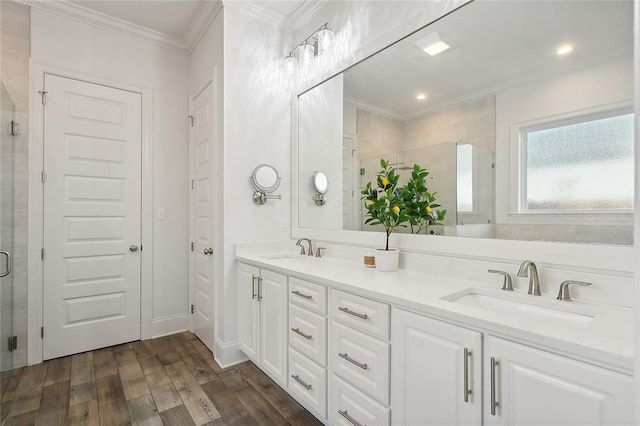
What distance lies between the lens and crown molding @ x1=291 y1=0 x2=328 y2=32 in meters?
2.60

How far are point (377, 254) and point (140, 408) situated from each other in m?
1.72

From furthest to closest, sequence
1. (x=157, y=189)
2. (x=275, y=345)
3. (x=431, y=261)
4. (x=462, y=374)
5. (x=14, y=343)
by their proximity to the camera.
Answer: (x=157, y=189), (x=14, y=343), (x=275, y=345), (x=431, y=261), (x=462, y=374)

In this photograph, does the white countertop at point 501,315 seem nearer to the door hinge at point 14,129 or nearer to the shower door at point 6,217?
the shower door at point 6,217

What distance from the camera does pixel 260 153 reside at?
272 cm

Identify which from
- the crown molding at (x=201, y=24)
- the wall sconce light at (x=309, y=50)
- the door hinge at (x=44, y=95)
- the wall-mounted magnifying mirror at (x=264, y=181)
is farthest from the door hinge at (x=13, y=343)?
the wall sconce light at (x=309, y=50)

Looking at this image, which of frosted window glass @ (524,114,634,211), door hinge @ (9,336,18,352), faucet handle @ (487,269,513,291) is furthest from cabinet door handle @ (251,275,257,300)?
door hinge @ (9,336,18,352)

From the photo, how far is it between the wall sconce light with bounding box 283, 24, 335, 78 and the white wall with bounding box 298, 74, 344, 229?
236 millimetres

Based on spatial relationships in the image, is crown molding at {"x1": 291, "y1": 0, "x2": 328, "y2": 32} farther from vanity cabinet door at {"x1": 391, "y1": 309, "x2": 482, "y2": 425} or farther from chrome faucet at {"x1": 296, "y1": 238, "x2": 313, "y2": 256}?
vanity cabinet door at {"x1": 391, "y1": 309, "x2": 482, "y2": 425}

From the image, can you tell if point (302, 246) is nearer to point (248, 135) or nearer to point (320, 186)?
point (320, 186)

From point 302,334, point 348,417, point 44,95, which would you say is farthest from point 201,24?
point 348,417

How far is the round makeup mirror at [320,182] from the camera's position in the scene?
2.67 m

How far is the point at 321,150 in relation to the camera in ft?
8.82

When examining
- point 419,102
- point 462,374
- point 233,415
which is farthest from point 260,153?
point 462,374

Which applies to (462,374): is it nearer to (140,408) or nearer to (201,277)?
(140,408)
